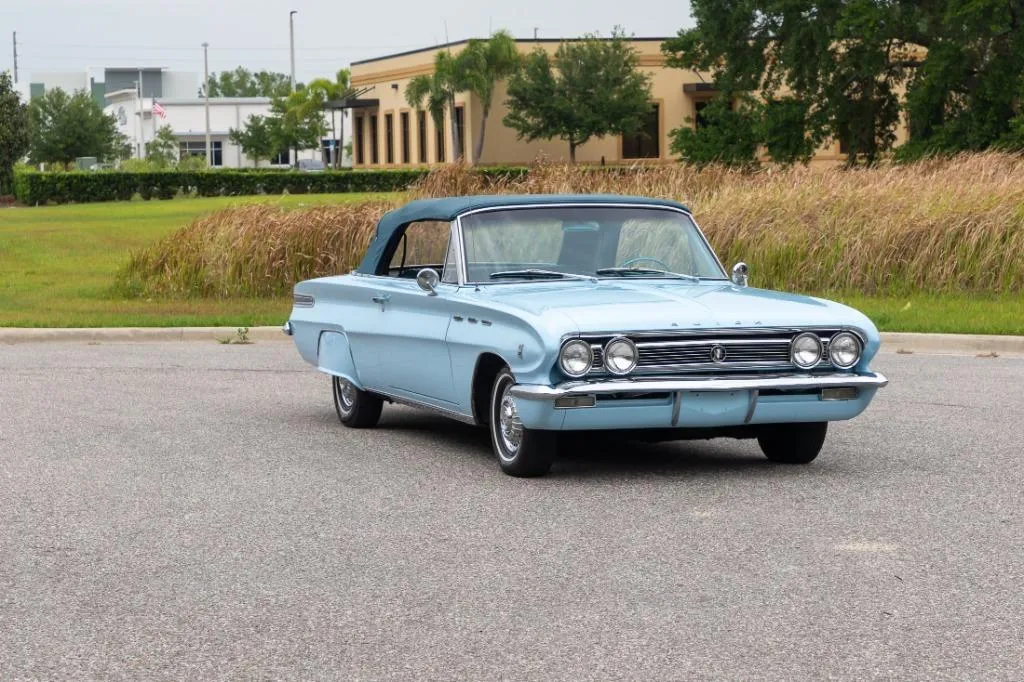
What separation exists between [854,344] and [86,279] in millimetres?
19570

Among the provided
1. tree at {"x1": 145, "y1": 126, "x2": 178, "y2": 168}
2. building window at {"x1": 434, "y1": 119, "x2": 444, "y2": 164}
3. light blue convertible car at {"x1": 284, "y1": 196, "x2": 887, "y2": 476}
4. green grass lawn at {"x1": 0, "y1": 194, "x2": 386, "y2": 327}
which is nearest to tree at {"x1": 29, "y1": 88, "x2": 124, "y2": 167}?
tree at {"x1": 145, "y1": 126, "x2": 178, "y2": 168}

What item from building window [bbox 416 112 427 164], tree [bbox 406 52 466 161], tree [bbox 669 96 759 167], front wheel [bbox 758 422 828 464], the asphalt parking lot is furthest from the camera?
building window [bbox 416 112 427 164]

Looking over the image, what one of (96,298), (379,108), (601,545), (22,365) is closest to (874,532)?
(601,545)

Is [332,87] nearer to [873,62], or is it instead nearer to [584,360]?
[873,62]

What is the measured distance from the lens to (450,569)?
7.10 metres

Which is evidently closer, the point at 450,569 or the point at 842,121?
the point at 450,569

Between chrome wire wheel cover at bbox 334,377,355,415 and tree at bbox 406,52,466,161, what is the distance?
64.8m

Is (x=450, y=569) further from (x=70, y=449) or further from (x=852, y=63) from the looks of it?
(x=852, y=63)

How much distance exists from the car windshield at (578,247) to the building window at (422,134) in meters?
73.1

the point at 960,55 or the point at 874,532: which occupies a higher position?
the point at 960,55

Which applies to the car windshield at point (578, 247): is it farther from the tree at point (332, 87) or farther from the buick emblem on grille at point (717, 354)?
the tree at point (332, 87)

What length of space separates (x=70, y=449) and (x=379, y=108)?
79216 mm

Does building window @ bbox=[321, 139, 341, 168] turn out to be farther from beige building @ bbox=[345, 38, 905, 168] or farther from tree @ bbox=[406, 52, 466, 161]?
tree @ bbox=[406, 52, 466, 161]

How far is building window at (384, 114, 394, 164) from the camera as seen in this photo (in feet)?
289
